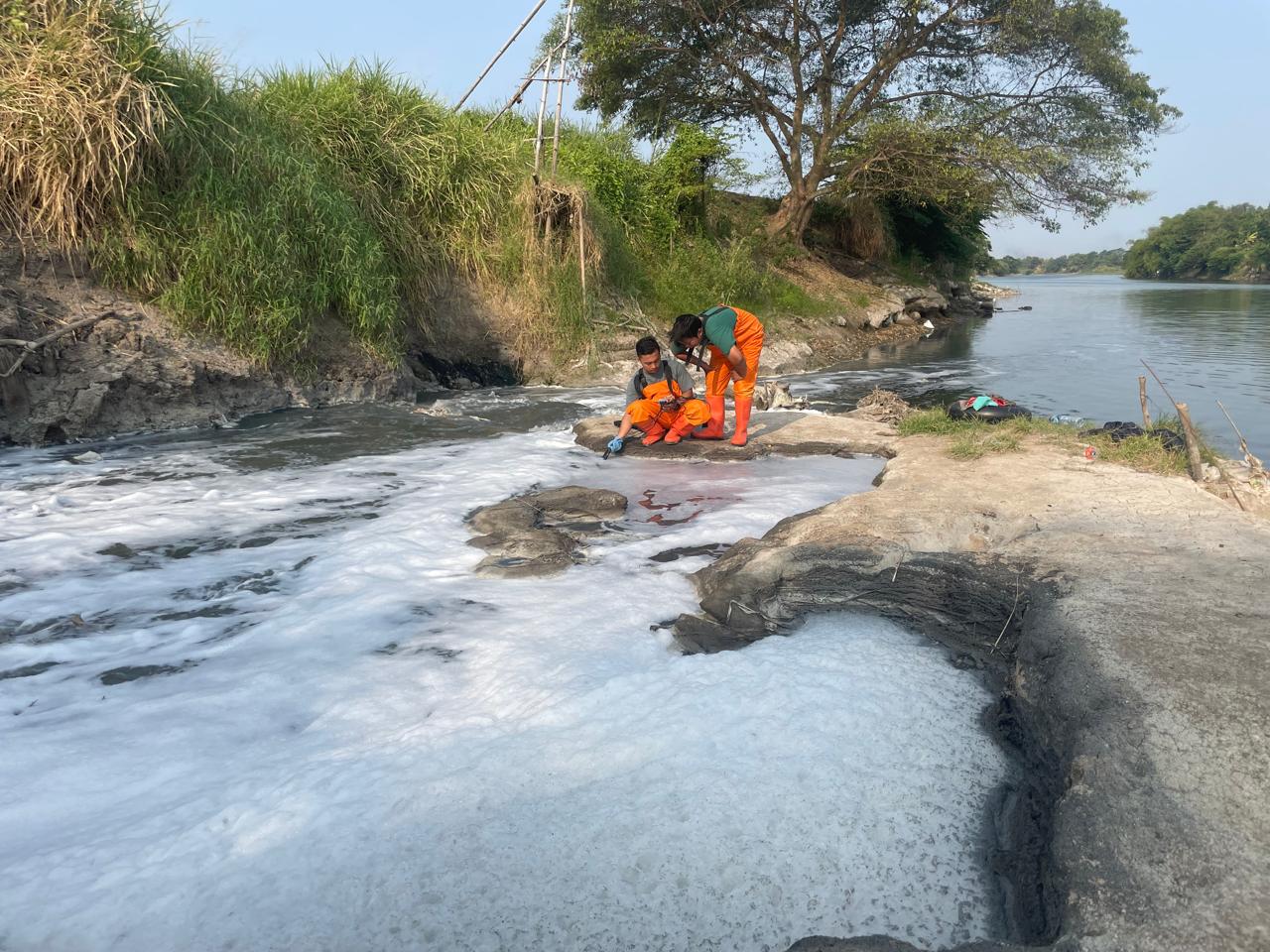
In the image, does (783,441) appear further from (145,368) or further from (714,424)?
(145,368)

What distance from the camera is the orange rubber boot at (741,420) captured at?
6715 millimetres

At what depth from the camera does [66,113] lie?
6891 millimetres

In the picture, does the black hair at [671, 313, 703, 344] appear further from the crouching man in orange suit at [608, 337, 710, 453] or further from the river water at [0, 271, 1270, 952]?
the river water at [0, 271, 1270, 952]

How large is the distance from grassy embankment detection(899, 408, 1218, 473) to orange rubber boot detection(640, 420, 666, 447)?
1.86m

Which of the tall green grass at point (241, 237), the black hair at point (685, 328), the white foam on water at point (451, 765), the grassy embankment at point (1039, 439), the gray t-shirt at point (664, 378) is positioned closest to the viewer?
the white foam on water at point (451, 765)

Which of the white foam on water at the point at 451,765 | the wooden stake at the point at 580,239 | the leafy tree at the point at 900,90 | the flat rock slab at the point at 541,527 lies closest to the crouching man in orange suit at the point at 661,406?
the flat rock slab at the point at 541,527

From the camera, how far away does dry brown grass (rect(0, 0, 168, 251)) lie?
687 centimetres

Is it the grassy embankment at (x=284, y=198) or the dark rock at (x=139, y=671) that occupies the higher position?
the grassy embankment at (x=284, y=198)

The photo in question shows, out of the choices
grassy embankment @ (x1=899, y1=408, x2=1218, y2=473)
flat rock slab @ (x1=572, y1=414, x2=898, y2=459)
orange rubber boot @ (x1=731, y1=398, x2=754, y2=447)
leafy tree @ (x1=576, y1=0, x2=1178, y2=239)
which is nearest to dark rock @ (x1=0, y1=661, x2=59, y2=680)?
flat rock slab @ (x1=572, y1=414, x2=898, y2=459)

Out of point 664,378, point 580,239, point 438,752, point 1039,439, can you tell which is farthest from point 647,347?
point 580,239

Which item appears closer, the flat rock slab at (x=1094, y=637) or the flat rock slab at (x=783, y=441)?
the flat rock slab at (x=1094, y=637)

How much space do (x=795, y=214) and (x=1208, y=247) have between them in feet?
198

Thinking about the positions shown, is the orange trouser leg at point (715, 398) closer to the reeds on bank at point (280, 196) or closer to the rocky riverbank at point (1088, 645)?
the rocky riverbank at point (1088, 645)

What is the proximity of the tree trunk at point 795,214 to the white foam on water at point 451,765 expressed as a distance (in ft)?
52.3
